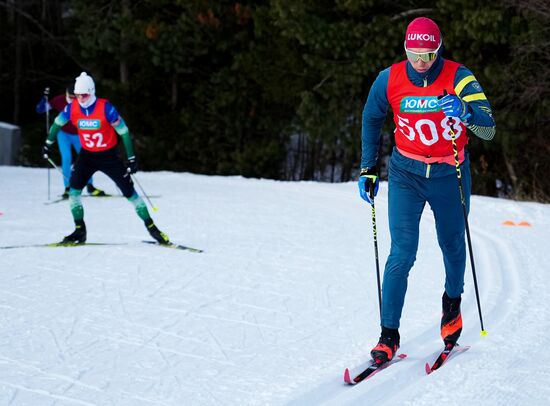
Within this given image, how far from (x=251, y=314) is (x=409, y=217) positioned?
6.01ft

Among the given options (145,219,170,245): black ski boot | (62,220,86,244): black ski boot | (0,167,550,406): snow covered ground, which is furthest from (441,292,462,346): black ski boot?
(62,220,86,244): black ski boot

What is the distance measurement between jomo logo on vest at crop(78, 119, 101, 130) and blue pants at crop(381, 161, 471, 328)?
170 inches

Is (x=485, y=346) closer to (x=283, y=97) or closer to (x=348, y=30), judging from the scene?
(x=348, y=30)

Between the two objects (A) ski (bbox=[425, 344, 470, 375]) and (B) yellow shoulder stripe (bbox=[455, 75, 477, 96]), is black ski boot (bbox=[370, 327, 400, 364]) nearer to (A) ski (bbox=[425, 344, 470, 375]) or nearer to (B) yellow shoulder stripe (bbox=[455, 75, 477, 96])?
(A) ski (bbox=[425, 344, 470, 375])

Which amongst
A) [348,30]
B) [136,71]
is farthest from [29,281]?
[136,71]

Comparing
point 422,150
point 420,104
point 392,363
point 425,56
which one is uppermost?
point 425,56

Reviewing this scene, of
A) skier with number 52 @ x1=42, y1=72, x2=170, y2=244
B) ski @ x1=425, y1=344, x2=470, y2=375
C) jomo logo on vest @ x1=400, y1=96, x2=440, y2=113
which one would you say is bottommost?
ski @ x1=425, y1=344, x2=470, y2=375

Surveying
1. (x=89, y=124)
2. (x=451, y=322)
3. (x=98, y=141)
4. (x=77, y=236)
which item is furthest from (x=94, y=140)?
(x=451, y=322)

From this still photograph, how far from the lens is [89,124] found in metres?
8.34

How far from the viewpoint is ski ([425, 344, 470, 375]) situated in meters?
4.71

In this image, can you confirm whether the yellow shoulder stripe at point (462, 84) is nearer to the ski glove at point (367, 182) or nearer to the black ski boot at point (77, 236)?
the ski glove at point (367, 182)

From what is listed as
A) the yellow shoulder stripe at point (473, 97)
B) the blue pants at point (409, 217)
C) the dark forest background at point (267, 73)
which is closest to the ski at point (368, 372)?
the blue pants at point (409, 217)

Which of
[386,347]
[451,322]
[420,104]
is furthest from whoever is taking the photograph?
[451,322]

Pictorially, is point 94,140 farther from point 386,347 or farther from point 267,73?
point 267,73
